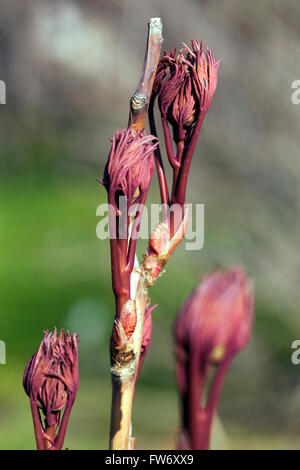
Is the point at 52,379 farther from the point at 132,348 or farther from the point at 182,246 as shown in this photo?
the point at 182,246

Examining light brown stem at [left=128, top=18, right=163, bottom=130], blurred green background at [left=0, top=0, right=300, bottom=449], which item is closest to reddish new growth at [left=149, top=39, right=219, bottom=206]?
light brown stem at [left=128, top=18, right=163, bottom=130]

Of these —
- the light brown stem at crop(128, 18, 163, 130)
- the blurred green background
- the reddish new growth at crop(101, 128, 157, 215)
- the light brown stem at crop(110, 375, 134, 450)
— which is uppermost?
the blurred green background

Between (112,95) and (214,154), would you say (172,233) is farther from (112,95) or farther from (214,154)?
(112,95)

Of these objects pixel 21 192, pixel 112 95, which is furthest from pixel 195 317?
pixel 112 95

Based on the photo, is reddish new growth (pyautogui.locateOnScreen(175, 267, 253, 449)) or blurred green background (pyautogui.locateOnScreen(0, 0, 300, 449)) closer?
reddish new growth (pyautogui.locateOnScreen(175, 267, 253, 449))

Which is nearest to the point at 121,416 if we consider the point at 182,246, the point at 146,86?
the point at 146,86

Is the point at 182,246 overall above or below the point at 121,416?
above

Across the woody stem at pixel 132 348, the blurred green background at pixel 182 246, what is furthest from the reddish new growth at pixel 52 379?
the blurred green background at pixel 182 246

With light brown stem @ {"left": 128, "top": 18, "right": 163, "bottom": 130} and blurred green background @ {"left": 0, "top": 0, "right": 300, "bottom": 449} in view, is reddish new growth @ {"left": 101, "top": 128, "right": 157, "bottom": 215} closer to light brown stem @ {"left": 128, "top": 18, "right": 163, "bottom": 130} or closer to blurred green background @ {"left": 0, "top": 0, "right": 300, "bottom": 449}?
light brown stem @ {"left": 128, "top": 18, "right": 163, "bottom": 130}
